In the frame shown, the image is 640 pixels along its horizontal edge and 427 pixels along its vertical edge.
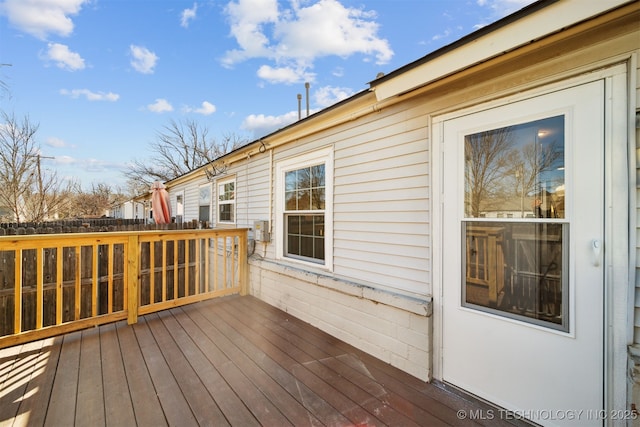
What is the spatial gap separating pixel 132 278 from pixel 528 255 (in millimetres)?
4244

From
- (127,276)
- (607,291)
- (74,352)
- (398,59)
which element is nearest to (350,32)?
(398,59)

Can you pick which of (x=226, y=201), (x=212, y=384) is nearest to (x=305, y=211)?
(x=212, y=384)

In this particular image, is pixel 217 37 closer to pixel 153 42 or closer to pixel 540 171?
pixel 153 42

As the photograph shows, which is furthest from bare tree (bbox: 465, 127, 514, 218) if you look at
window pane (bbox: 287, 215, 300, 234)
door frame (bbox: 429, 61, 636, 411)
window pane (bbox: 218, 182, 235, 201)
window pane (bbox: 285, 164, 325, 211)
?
window pane (bbox: 218, 182, 235, 201)

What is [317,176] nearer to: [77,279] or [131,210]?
[77,279]

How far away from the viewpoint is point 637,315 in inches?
56.1

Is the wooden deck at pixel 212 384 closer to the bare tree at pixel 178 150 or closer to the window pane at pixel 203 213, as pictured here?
the window pane at pixel 203 213

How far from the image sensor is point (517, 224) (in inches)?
72.9

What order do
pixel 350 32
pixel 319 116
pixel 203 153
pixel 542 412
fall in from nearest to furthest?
1. pixel 542 412
2. pixel 319 116
3. pixel 350 32
4. pixel 203 153

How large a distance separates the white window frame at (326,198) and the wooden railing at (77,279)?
3.01ft

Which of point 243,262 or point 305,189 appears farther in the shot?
point 243,262

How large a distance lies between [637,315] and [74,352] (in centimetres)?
449

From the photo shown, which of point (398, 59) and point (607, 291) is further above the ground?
point (398, 59)

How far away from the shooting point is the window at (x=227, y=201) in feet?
19.2
